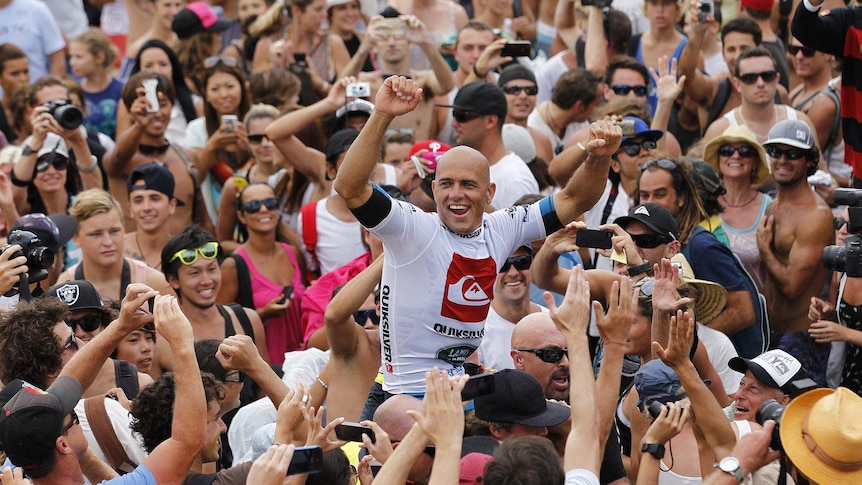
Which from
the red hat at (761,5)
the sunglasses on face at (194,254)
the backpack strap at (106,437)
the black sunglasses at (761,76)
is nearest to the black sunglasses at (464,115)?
the sunglasses on face at (194,254)

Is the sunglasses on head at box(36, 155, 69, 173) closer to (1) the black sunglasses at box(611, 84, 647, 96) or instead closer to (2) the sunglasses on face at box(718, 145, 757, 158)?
(1) the black sunglasses at box(611, 84, 647, 96)

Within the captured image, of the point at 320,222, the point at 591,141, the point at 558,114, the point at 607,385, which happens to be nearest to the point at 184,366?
the point at 607,385

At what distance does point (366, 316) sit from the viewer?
6012 millimetres

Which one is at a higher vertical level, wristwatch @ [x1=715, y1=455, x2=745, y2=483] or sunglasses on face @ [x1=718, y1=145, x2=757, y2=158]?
sunglasses on face @ [x1=718, y1=145, x2=757, y2=158]

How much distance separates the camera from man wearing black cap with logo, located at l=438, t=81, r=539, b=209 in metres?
7.13

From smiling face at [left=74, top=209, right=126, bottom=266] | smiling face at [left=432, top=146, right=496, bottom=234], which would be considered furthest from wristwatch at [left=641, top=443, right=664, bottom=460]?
smiling face at [left=74, top=209, right=126, bottom=266]

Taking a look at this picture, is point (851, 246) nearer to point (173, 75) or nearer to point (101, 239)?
point (101, 239)

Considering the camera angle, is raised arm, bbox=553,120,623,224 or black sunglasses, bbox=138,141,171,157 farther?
black sunglasses, bbox=138,141,171,157

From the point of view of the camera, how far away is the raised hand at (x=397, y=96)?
180 inches

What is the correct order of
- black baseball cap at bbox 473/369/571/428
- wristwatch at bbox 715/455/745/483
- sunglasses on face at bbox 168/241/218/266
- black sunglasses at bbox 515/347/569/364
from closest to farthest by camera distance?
wristwatch at bbox 715/455/745/483
black baseball cap at bbox 473/369/571/428
black sunglasses at bbox 515/347/569/364
sunglasses on face at bbox 168/241/218/266

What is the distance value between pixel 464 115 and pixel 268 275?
1603 mm

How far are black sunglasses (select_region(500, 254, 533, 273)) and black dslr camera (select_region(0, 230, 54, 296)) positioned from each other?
226cm

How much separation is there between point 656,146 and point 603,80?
1.52m

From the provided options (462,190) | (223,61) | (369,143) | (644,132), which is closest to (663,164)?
(644,132)
